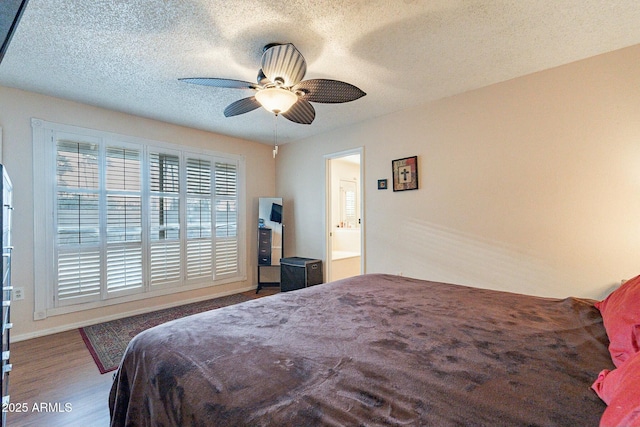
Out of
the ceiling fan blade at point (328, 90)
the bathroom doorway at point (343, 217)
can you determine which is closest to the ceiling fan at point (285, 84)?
the ceiling fan blade at point (328, 90)

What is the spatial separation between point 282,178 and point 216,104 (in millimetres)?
2083

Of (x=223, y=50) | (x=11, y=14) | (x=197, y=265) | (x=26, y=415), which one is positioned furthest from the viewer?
(x=197, y=265)

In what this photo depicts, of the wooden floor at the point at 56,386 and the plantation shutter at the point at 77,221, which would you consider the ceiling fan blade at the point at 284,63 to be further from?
the plantation shutter at the point at 77,221

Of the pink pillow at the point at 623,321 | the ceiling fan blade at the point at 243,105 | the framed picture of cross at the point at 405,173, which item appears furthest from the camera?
the framed picture of cross at the point at 405,173

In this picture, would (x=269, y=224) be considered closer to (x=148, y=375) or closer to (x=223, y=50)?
(x=223, y=50)

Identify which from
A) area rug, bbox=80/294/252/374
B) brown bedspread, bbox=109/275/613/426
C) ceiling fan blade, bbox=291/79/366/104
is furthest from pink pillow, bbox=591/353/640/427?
area rug, bbox=80/294/252/374

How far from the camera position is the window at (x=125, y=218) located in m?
3.11

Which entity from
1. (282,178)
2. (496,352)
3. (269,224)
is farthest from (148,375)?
(282,178)

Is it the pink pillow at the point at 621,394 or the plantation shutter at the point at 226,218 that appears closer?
the pink pillow at the point at 621,394

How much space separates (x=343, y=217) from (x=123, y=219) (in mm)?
3945

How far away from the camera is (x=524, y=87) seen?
271 centimetres

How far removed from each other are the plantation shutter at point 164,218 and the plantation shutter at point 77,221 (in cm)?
59

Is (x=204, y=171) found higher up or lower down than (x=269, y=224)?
higher up

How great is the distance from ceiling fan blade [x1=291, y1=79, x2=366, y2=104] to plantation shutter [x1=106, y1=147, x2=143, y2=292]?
2671 millimetres
